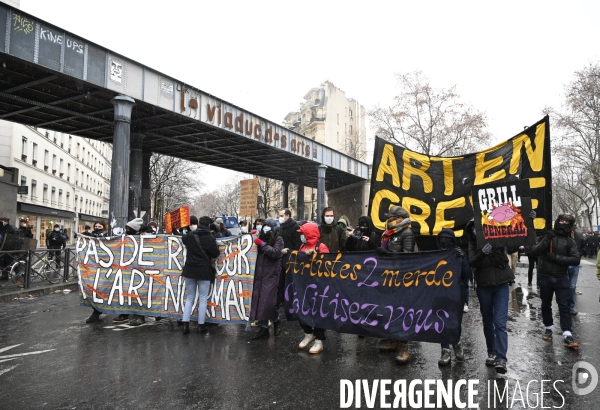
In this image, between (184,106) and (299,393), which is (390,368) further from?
(184,106)

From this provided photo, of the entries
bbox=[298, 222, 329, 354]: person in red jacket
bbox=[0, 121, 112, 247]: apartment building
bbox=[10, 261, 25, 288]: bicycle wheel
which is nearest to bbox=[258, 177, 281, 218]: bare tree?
bbox=[0, 121, 112, 247]: apartment building

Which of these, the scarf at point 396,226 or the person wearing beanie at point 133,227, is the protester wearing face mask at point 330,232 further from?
the person wearing beanie at point 133,227

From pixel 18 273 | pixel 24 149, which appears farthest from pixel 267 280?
pixel 24 149

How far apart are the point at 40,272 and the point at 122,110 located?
609 centimetres

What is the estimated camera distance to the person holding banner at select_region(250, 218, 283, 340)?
6.41 meters

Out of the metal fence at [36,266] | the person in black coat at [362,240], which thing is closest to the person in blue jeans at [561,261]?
the person in black coat at [362,240]

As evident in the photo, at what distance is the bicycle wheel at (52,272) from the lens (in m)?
12.8

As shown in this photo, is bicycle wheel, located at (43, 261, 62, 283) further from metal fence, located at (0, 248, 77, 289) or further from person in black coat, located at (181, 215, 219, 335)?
person in black coat, located at (181, 215, 219, 335)

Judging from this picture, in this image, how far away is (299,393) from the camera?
4145 mm

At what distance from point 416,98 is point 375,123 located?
4.39m

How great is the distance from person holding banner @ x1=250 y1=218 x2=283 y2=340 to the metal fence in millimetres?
8449

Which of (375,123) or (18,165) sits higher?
(375,123)

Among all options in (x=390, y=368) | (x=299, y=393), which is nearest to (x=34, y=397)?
(x=299, y=393)

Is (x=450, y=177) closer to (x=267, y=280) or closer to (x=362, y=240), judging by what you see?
(x=362, y=240)
